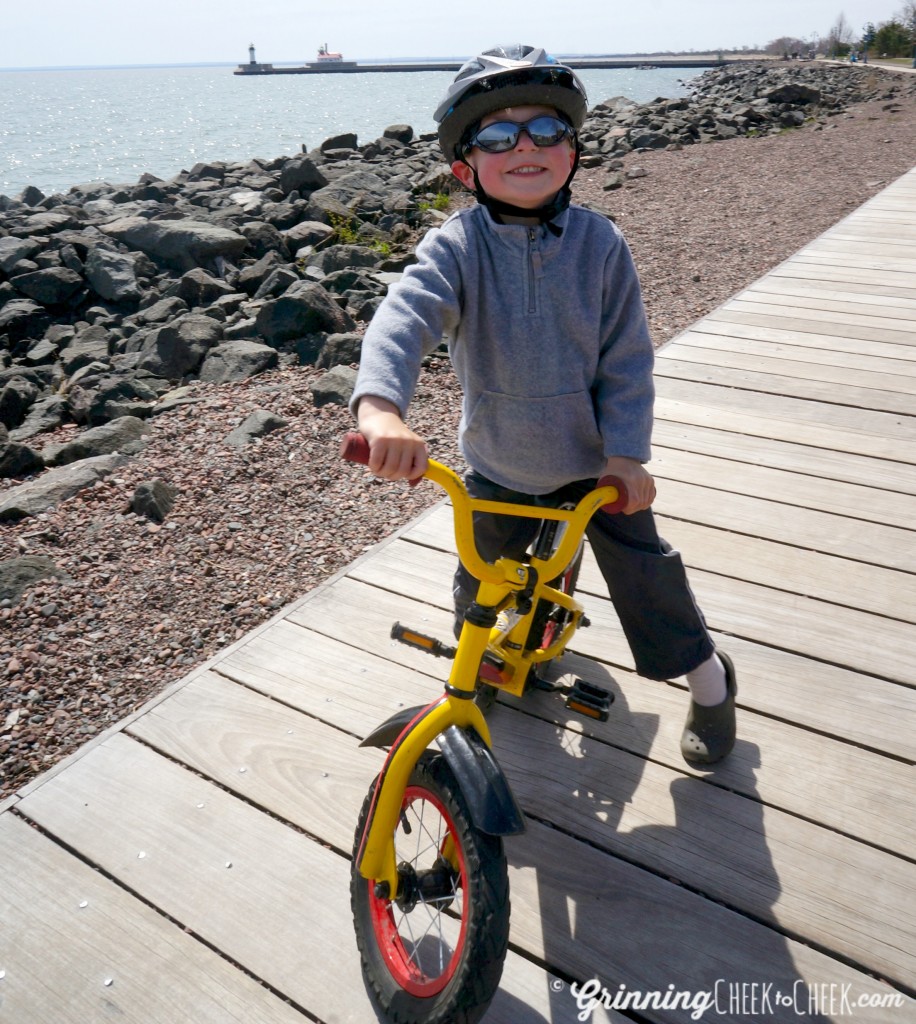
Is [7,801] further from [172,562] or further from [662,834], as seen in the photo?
[662,834]

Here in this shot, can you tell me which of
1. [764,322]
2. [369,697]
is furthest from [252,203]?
[369,697]

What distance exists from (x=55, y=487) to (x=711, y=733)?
125 inches

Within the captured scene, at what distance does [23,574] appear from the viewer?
3.41 m

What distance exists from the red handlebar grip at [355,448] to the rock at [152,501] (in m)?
2.52

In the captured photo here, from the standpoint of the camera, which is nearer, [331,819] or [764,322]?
[331,819]

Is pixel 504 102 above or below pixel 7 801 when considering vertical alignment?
above

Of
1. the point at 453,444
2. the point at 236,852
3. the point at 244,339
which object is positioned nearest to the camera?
the point at 236,852

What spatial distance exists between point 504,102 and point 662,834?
1714 millimetres

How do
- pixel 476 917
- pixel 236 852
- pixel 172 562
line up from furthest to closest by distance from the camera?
pixel 172 562, pixel 236 852, pixel 476 917

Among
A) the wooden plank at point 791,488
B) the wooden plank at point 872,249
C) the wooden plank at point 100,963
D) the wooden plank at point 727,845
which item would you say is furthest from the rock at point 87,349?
the wooden plank at point 727,845

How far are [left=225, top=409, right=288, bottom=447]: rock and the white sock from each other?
2.76m

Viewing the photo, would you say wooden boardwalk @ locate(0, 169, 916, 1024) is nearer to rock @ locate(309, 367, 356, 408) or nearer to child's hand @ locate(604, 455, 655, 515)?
child's hand @ locate(604, 455, 655, 515)

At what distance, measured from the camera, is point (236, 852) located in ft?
7.34

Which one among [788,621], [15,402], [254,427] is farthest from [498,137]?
[15,402]
